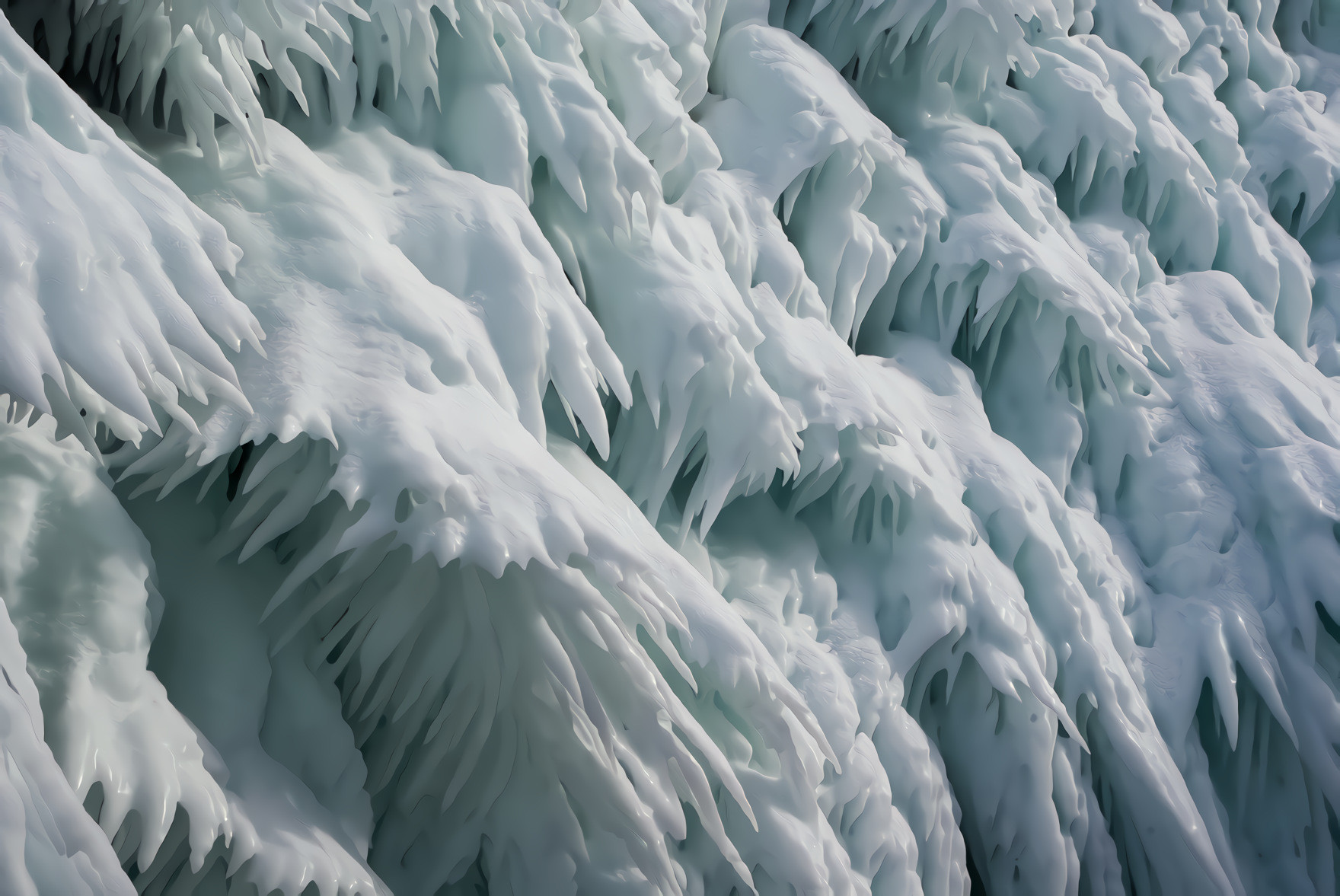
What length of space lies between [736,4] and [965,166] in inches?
26.7

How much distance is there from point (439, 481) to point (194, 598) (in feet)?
1.20

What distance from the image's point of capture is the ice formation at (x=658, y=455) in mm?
1059

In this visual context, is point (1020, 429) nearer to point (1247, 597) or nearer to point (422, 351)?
point (1247, 597)

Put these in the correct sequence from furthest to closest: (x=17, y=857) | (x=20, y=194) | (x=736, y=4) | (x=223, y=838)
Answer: (x=736, y=4) < (x=223, y=838) < (x=20, y=194) < (x=17, y=857)

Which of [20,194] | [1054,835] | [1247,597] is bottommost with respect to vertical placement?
[1054,835]

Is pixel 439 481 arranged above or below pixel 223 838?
above

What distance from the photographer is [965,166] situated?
240cm

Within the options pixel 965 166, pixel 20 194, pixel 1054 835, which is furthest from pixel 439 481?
pixel 965 166

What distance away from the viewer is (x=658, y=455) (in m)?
1.72

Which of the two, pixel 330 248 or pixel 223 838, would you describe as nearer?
pixel 223 838

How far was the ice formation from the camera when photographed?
1.06 m

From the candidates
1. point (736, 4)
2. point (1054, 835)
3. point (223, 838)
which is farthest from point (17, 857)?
point (736, 4)

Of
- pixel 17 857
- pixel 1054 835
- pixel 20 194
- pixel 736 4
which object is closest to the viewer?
pixel 17 857

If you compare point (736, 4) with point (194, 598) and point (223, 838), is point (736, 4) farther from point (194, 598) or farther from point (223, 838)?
point (223, 838)
